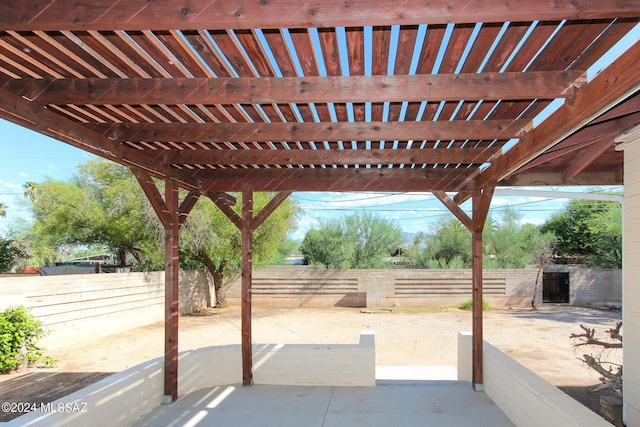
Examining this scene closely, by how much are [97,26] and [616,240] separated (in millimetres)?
16484

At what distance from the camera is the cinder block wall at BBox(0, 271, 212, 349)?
21.5 ft

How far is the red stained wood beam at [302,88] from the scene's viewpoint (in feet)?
7.91

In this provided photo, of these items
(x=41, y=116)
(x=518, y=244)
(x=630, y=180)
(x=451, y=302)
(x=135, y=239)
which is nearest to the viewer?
(x=41, y=116)

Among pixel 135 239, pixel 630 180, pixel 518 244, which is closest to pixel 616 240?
pixel 518 244

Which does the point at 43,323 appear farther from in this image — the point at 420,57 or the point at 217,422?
the point at 420,57

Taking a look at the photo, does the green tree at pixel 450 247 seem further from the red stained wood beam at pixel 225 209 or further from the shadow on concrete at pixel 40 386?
the shadow on concrete at pixel 40 386

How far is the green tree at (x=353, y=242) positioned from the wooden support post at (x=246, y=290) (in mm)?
11123

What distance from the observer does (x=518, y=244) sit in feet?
56.2

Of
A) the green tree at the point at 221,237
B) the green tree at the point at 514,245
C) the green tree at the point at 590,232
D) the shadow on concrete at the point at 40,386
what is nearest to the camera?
the shadow on concrete at the point at 40,386

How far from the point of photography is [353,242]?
16.8 m

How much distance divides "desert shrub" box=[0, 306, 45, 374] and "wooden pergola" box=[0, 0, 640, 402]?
2735 millimetres

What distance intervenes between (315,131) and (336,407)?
2.51 m

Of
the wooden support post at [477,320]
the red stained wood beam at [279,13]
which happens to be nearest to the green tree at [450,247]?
the wooden support post at [477,320]

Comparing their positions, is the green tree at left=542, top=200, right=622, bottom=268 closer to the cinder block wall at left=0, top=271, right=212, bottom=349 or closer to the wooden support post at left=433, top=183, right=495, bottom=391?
the wooden support post at left=433, top=183, right=495, bottom=391
